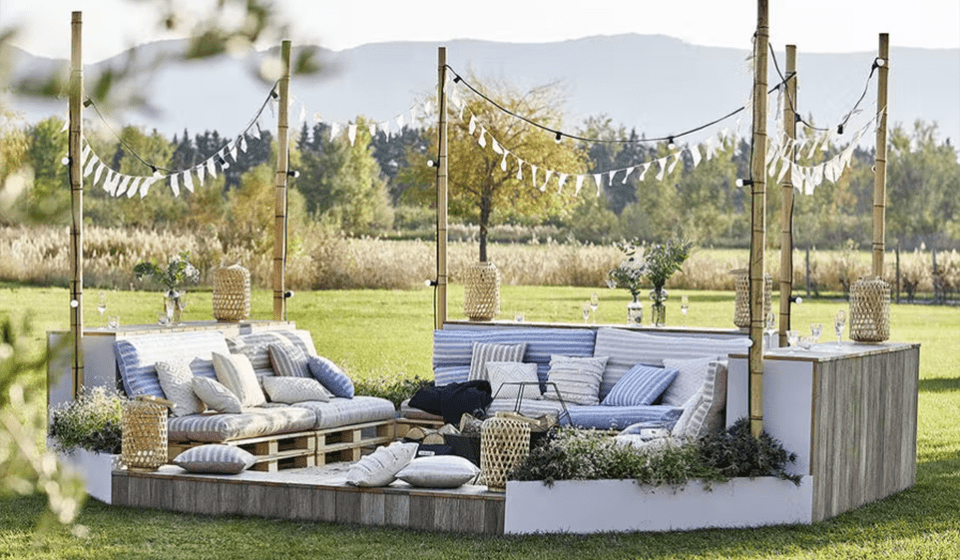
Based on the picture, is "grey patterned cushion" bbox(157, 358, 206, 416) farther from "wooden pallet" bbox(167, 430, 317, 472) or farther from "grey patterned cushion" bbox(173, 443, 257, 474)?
"grey patterned cushion" bbox(173, 443, 257, 474)

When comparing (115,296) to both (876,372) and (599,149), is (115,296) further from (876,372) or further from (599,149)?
(599,149)

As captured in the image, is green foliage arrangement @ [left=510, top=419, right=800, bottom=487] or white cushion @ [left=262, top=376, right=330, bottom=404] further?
white cushion @ [left=262, top=376, right=330, bottom=404]

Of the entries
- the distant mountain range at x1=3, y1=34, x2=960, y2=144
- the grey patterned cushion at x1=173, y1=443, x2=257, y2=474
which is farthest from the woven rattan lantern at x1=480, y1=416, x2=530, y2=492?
the distant mountain range at x1=3, y1=34, x2=960, y2=144

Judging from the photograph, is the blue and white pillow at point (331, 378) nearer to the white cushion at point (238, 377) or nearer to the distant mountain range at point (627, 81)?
the white cushion at point (238, 377)

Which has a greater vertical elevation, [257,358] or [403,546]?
[257,358]

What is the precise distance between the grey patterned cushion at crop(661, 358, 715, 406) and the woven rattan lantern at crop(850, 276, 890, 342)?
0.82m

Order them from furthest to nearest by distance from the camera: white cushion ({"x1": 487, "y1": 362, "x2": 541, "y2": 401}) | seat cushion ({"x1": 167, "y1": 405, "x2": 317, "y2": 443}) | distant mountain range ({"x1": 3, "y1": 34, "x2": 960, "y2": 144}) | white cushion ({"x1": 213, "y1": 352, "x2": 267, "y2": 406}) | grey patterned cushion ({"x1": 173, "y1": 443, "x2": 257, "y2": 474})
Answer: distant mountain range ({"x1": 3, "y1": 34, "x2": 960, "y2": 144}) → white cushion ({"x1": 487, "y1": 362, "x2": 541, "y2": 401}) → white cushion ({"x1": 213, "y1": 352, "x2": 267, "y2": 406}) → seat cushion ({"x1": 167, "y1": 405, "x2": 317, "y2": 443}) → grey patterned cushion ({"x1": 173, "y1": 443, "x2": 257, "y2": 474})

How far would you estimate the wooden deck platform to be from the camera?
5715 millimetres

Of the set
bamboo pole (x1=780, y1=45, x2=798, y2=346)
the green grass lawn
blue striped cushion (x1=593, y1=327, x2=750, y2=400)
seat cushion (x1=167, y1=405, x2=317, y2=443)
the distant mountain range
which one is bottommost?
the green grass lawn

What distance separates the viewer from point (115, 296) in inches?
733

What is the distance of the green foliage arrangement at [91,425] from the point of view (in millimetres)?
6672

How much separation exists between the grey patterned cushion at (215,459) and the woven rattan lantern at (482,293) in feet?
9.14

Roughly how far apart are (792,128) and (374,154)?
2929 cm

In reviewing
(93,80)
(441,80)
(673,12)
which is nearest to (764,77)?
(441,80)
